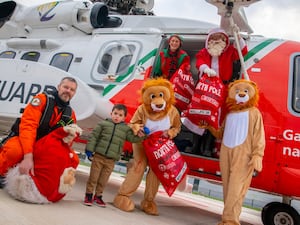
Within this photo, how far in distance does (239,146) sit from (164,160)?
772mm

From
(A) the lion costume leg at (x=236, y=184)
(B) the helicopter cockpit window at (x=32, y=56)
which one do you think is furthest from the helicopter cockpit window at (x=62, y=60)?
(A) the lion costume leg at (x=236, y=184)

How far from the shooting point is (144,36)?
18.1 feet

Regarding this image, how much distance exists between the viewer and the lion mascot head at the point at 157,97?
4016 millimetres

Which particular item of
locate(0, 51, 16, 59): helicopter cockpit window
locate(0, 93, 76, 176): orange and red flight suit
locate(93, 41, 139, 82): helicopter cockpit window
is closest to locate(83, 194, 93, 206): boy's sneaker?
locate(0, 93, 76, 176): orange and red flight suit

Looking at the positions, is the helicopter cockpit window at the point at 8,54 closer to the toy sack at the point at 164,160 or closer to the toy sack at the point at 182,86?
the toy sack at the point at 182,86

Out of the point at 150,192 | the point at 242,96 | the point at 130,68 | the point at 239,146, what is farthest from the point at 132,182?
the point at 130,68

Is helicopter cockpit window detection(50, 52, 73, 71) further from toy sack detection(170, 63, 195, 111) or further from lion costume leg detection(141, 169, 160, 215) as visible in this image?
lion costume leg detection(141, 169, 160, 215)

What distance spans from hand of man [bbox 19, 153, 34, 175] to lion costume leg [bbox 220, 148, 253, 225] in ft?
6.14

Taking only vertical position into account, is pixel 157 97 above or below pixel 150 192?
above

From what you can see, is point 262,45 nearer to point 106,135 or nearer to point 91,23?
point 106,135

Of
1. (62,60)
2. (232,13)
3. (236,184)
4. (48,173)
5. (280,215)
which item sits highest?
(232,13)

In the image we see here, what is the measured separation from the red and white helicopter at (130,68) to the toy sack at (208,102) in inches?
22.4

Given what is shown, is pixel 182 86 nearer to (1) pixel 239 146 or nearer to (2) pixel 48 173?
(1) pixel 239 146

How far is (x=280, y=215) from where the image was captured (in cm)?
445
